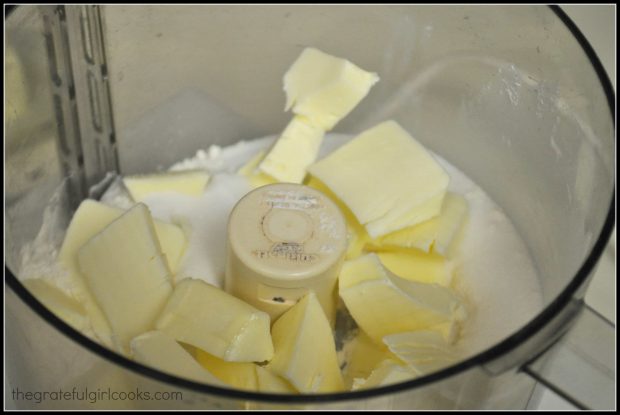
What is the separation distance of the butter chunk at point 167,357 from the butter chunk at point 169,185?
0.74ft

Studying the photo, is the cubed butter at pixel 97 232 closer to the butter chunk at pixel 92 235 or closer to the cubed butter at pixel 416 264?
the butter chunk at pixel 92 235

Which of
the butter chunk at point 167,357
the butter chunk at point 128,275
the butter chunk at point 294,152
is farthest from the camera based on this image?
the butter chunk at point 294,152

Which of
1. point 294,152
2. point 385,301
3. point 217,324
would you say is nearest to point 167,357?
point 217,324

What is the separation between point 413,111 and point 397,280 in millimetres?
255

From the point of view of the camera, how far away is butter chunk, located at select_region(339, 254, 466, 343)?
750mm

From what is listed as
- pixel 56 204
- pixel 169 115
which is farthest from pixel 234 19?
pixel 56 204

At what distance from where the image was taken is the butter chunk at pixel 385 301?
750mm

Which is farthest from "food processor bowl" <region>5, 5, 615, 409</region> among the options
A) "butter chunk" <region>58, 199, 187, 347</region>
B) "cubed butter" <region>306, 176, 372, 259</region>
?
"cubed butter" <region>306, 176, 372, 259</region>

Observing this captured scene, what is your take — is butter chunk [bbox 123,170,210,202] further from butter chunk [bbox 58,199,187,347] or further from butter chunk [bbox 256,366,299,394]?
butter chunk [bbox 256,366,299,394]

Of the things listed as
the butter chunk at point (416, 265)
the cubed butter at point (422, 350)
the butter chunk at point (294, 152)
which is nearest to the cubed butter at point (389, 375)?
the cubed butter at point (422, 350)

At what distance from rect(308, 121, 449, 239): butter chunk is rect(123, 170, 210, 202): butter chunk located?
4.3 inches

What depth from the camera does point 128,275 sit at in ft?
2.46

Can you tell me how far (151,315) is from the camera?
0.75 metres

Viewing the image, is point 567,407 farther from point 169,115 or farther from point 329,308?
point 169,115
